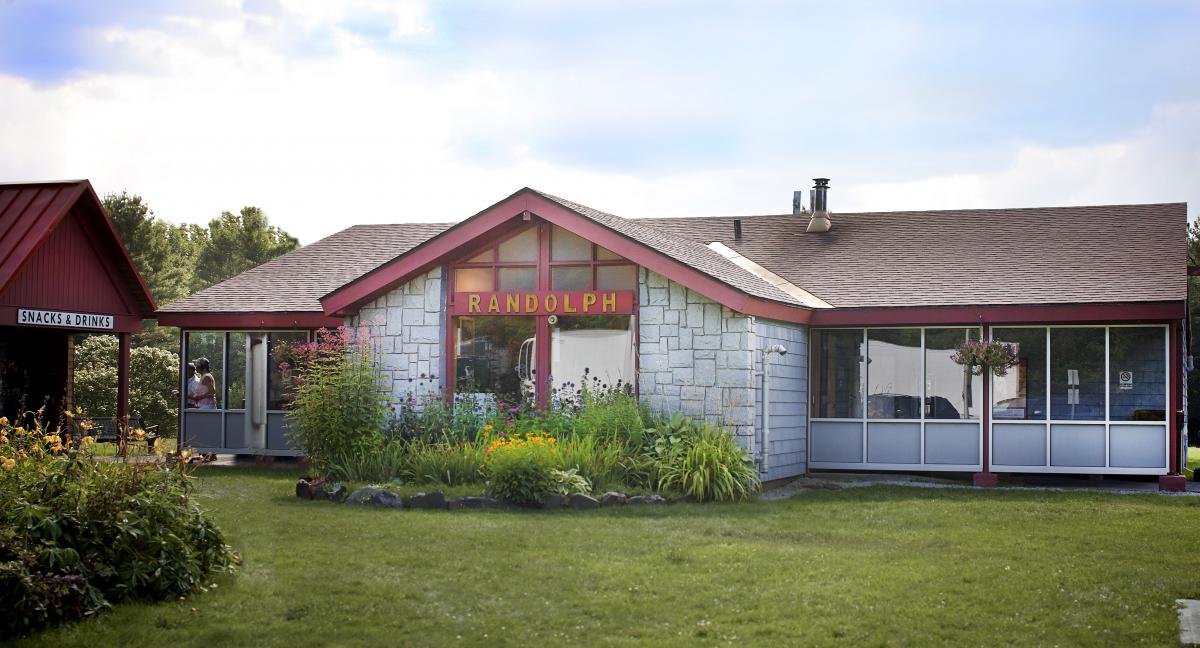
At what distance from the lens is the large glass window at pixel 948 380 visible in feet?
58.0

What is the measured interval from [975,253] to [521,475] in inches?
398

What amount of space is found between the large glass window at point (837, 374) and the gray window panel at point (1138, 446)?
3445 mm

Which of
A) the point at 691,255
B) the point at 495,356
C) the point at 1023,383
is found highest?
the point at 691,255

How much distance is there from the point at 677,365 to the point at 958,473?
4.81m

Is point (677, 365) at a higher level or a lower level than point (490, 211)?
lower

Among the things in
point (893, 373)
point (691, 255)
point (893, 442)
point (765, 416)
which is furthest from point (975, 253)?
point (765, 416)

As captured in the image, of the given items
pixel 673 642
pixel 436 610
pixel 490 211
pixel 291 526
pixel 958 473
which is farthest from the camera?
pixel 958 473

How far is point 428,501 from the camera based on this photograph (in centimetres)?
1364

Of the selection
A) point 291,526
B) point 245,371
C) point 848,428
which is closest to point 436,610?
point 291,526

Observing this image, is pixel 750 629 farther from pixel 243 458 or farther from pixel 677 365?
pixel 243 458

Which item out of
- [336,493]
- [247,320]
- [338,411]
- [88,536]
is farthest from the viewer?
[247,320]

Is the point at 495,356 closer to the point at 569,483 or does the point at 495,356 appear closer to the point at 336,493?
the point at 336,493

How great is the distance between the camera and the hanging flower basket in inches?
671

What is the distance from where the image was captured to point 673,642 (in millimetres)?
7613
